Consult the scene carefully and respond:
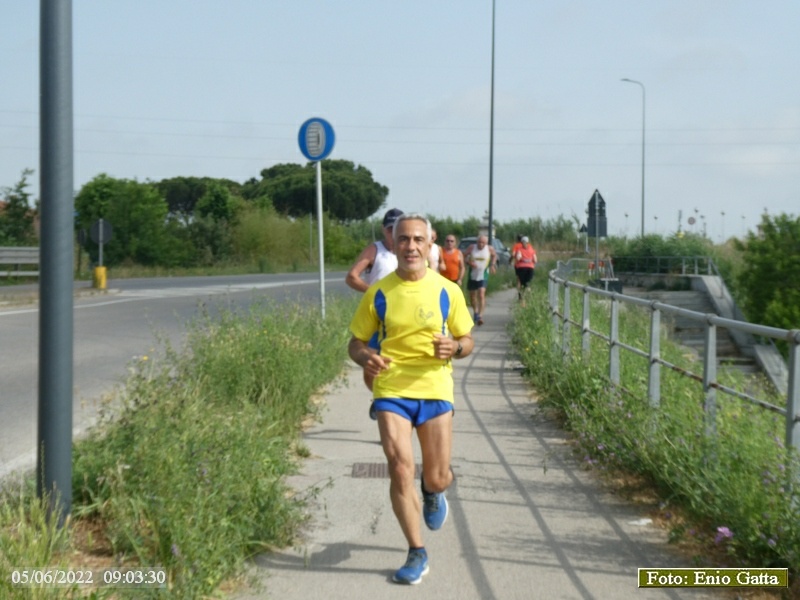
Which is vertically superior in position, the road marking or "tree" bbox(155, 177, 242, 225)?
"tree" bbox(155, 177, 242, 225)

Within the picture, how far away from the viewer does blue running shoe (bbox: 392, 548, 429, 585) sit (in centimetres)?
510

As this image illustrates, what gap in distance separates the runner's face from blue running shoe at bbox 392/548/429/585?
1.25m

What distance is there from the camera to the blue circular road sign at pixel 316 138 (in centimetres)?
1416

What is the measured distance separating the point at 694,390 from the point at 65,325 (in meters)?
4.18

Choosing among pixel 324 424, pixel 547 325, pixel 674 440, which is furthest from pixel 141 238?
pixel 674 440

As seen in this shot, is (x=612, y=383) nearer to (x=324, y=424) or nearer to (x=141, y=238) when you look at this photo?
(x=324, y=424)

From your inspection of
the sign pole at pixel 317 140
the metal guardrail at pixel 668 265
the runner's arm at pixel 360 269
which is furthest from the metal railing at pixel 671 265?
the runner's arm at pixel 360 269

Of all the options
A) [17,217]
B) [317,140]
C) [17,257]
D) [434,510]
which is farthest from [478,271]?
[17,217]

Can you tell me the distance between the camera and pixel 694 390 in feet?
25.2

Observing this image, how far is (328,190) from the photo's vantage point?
9481 centimetres

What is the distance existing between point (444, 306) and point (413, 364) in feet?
0.99

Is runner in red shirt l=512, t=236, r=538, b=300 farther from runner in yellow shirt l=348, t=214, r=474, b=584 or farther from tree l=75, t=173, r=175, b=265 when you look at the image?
tree l=75, t=173, r=175, b=265

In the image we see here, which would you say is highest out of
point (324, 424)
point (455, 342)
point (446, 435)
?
point (455, 342)
